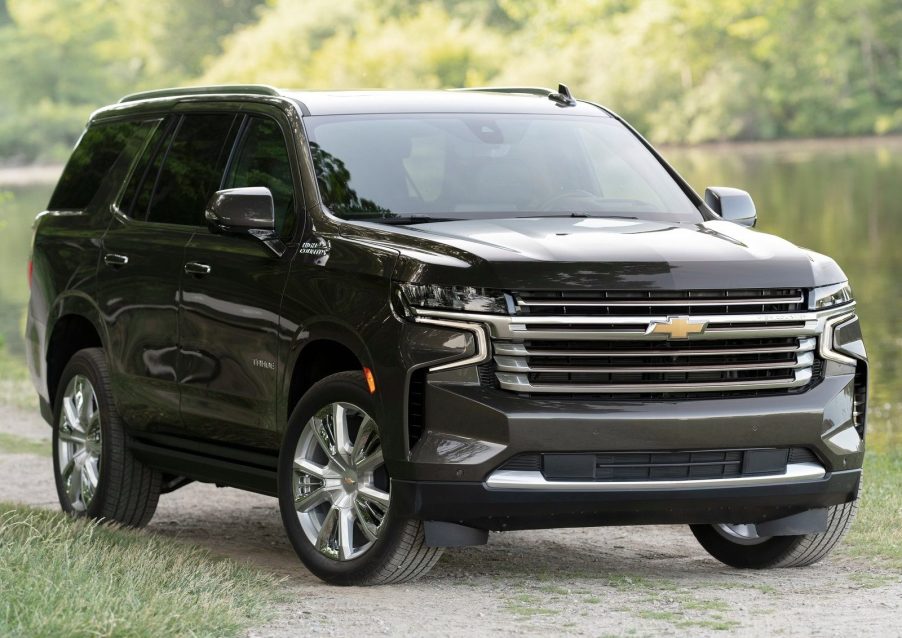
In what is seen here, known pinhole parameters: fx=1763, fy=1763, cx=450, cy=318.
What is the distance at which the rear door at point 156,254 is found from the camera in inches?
309

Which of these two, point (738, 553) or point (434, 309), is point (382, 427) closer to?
point (434, 309)

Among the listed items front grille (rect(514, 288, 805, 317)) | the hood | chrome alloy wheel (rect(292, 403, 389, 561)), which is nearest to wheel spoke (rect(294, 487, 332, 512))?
chrome alloy wheel (rect(292, 403, 389, 561))

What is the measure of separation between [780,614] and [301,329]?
2111 millimetres

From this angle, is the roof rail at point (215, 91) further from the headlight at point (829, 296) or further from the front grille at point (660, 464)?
the headlight at point (829, 296)

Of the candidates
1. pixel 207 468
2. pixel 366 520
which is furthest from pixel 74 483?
pixel 366 520

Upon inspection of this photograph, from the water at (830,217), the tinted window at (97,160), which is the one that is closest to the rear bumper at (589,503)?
the tinted window at (97,160)

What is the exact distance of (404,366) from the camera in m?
6.19

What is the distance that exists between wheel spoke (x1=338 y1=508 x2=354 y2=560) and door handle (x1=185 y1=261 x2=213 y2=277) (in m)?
1.40

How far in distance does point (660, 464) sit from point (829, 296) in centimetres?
94

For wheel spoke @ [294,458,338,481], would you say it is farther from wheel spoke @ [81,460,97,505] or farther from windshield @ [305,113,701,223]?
wheel spoke @ [81,460,97,505]

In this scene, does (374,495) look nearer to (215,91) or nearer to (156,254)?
(156,254)

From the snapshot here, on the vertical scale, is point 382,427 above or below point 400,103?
below

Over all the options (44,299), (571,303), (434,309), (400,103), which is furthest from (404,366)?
(44,299)

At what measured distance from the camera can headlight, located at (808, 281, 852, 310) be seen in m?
6.50
